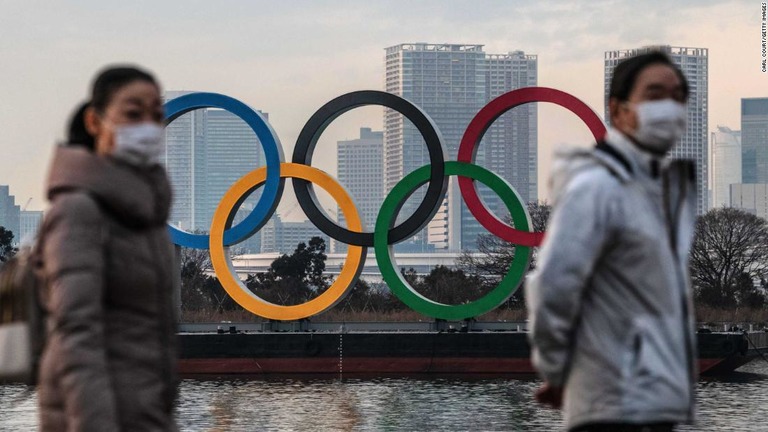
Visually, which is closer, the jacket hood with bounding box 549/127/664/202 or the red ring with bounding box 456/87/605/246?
the jacket hood with bounding box 549/127/664/202

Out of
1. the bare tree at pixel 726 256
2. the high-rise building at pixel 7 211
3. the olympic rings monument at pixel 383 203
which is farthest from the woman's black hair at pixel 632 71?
the high-rise building at pixel 7 211

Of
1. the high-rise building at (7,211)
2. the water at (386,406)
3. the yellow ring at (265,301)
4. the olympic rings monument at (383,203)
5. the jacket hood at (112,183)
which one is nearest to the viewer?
the jacket hood at (112,183)

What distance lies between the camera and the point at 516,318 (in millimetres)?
56594

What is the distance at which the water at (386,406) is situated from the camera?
27.0 meters

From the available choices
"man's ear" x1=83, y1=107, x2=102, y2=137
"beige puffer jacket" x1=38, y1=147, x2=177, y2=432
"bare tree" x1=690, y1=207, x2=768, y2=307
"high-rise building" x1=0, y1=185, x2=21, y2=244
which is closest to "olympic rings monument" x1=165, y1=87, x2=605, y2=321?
"bare tree" x1=690, y1=207, x2=768, y2=307

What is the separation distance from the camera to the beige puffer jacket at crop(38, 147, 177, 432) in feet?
13.9

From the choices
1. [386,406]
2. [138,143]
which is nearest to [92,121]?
[138,143]

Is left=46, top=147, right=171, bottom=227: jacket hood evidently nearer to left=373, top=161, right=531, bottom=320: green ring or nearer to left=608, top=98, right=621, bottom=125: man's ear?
left=608, top=98, right=621, bottom=125: man's ear

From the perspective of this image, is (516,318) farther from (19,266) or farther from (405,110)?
(19,266)

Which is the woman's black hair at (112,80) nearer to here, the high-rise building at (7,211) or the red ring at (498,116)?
the red ring at (498,116)

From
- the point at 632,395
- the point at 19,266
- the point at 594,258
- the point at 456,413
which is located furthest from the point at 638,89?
the point at 456,413

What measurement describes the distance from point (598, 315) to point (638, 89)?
692mm

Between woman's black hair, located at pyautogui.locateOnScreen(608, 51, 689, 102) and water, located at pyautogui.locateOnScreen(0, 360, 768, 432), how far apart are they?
19.8m

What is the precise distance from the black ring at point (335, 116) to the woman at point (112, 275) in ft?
107
